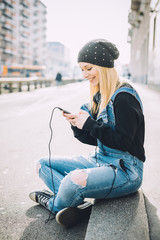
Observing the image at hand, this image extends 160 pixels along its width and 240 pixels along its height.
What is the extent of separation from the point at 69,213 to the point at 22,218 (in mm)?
572

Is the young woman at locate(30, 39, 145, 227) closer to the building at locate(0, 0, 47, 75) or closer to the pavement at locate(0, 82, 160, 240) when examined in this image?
the pavement at locate(0, 82, 160, 240)

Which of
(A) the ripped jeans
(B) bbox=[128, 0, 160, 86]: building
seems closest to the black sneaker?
(A) the ripped jeans

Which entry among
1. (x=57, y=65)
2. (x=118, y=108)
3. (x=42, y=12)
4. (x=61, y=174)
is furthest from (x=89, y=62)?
(x=57, y=65)

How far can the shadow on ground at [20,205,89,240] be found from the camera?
85.0 inches

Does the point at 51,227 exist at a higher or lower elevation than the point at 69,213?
lower

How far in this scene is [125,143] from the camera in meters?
2.10

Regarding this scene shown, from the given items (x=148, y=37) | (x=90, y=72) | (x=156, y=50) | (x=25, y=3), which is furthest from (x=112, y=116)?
(x=25, y=3)

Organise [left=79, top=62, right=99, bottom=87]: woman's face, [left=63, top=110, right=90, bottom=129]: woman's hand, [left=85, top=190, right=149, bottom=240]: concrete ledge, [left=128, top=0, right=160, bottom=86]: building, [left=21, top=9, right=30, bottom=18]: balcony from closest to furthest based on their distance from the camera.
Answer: [left=85, top=190, right=149, bottom=240]: concrete ledge
[left=63, top=110, right=90, bottom=129]: woman's hand
[left=79, top=62, right=99, bottom=87]: woman's face
[left=128, top=0, right=160, bottom=86]: building
[left=21, top=9, right=30, bottom=18]: balcony

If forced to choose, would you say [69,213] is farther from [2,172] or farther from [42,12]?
[42,12]

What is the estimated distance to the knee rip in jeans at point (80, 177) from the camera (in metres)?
2.11

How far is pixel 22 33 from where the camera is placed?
3652 inches

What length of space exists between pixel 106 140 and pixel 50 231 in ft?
3.06

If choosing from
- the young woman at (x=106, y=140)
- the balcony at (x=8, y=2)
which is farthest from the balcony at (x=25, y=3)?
the young woman at (x=106, y=140)

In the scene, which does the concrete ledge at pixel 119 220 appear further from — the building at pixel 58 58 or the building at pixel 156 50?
the building at pixel 58 58
